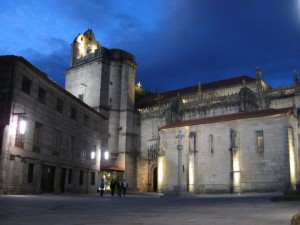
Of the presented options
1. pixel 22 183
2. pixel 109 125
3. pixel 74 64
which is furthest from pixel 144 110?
pixel 22 183

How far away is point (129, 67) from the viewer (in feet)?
191

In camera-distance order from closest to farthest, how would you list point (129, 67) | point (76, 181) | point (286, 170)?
point (286, 170)
point (76, 181)
point (129, 67)

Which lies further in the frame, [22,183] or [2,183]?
[22,183]

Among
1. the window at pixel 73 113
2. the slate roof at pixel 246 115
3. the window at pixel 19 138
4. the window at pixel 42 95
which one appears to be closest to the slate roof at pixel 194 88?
the slate roof at pixel 246 115

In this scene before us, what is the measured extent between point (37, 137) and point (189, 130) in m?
16.6

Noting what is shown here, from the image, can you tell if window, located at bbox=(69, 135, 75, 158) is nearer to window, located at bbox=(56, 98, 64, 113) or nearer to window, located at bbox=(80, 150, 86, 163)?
window, located at bbox=(80, 150, 86, 163)

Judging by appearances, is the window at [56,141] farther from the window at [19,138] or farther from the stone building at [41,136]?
the window at [19,138]

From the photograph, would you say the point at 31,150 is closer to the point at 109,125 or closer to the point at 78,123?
the point at 78,123

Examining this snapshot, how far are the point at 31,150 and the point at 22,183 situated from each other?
2.52 metres

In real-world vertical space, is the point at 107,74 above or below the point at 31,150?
above

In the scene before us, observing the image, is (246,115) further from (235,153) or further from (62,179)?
(62,179)

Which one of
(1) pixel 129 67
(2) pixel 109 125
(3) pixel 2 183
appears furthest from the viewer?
(1) pixel 129 67

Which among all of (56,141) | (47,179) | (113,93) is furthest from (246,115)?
(113,93)

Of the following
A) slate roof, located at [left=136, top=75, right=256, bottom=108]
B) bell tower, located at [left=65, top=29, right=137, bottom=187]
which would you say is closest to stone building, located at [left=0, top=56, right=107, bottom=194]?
bell tower, located at [left=65, top=29, right=137, bottom=187]
